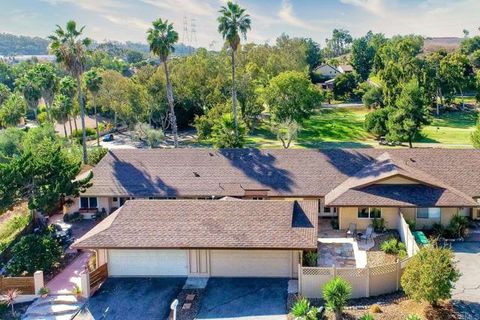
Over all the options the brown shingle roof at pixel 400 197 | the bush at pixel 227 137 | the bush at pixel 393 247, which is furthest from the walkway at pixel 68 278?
the bush at pixel 227 137

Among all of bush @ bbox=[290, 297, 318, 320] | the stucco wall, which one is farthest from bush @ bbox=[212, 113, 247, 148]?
bush @ bbox=[290, 297, 318, 320]

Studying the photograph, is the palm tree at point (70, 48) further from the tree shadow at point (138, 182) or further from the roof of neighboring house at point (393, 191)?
the roof of neighboring house at point (393, 191)

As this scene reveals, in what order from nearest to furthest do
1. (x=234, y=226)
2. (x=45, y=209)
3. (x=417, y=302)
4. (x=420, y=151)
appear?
1. (x=417, y=302)
2. (x=234, y=226)
3. (x=45, y=209)
4. (x=420, y=151)

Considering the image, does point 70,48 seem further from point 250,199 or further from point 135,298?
point 135,298

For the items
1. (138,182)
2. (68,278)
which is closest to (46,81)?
(138,182)

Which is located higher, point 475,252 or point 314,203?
point 314,203

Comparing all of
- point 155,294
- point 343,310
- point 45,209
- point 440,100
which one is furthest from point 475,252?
point 440,100

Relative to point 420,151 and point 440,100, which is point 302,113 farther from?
point 440,100
